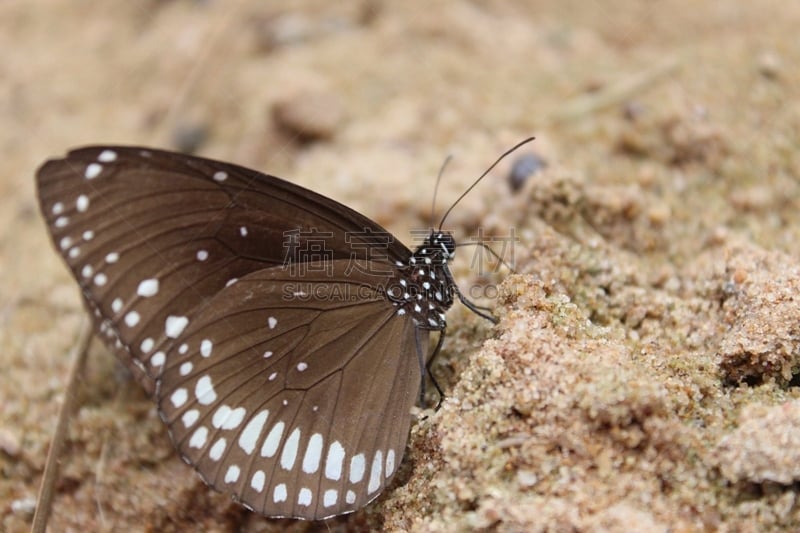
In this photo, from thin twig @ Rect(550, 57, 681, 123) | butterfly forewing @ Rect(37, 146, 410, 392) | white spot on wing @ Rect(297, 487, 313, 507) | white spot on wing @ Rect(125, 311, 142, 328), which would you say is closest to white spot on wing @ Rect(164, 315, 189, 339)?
butterfly forewing @ Rect(37, 146, 410, 392)

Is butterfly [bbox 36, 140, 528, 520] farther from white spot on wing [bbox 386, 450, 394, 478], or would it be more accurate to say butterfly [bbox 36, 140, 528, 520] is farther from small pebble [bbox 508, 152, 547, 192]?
small pebble [bbox 508, 152, 547, 192]

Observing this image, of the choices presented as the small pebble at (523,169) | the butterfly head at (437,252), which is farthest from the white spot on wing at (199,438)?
the small pebble at (523,169)

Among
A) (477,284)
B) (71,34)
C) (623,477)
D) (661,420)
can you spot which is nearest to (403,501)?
(623,477)

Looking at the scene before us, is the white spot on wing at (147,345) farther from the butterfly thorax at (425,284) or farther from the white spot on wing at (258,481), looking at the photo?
the butterfly thorax at (425,284)

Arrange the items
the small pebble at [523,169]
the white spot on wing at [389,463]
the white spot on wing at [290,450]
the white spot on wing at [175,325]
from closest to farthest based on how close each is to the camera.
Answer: the white spot on wing at [389,463], the white spot on wing at [290,450], the white spot on wing at [175,325], the small pebble at [523,169]

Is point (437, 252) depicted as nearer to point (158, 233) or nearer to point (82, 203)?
point (158, 233)

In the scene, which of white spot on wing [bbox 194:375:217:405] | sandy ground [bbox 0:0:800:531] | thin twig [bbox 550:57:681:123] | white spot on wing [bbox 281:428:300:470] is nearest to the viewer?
sandy ground [bbox 0:0:800:531]

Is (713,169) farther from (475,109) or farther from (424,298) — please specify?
(424,298)

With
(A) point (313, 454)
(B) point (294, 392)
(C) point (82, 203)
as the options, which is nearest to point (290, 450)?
(A) point (313, 454)
